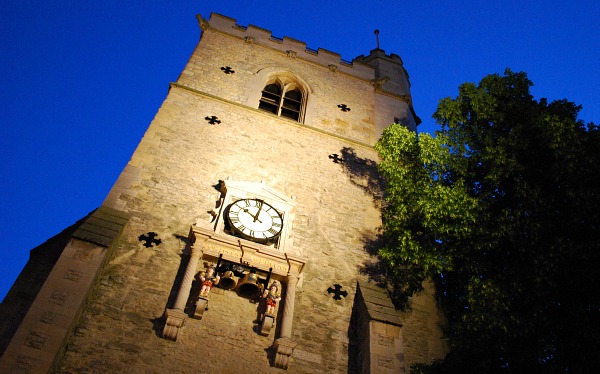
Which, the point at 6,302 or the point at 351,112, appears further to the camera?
the point at 351,112

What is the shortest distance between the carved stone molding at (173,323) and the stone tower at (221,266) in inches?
0.7

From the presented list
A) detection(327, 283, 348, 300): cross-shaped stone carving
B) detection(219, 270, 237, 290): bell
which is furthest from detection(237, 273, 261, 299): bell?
detection(327, 283, 348, 300): cross-shaped stone carving

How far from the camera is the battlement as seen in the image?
1827 centimetres

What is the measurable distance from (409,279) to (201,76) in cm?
928

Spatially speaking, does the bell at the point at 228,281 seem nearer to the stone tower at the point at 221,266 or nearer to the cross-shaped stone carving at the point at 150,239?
the stone tower at the point at 221,266

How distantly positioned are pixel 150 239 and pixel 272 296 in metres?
2.66

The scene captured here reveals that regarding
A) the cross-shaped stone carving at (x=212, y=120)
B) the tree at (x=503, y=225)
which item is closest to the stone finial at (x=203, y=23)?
the cross-shaped stone carving at (x=212, y=120)

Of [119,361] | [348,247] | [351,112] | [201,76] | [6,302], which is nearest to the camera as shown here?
[119,361]

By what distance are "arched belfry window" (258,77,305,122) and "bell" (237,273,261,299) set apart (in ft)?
24.7

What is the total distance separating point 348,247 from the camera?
10.8m

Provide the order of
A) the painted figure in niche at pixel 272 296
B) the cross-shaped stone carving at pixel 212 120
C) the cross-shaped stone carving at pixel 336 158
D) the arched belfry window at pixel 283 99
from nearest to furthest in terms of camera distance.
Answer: the painted figure in niche at pixel 272 296
the cross-shaped stone carving at pixel 212 120
the cross-shaped stone carving at pixel 336 158
the arched belfry window at pixel 283 99

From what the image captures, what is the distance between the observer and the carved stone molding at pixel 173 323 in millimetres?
7762

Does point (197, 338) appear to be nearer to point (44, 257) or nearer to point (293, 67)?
point (44, 257)

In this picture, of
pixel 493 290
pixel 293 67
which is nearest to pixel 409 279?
pixel 493 290
